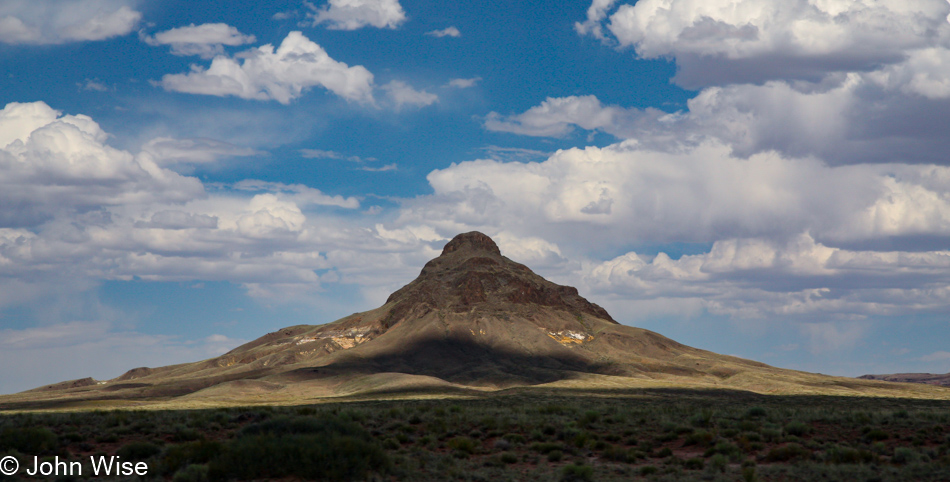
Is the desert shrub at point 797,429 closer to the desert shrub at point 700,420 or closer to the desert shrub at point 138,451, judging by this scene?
the desert shrub at point 700,420

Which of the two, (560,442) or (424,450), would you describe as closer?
(424,450)

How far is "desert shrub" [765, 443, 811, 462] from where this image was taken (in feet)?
92.1

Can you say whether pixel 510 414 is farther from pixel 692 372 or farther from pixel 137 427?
pixel 692 372

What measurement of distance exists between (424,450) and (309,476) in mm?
7108

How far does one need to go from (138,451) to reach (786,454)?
24564 millimetres

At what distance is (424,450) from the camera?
99.7ft

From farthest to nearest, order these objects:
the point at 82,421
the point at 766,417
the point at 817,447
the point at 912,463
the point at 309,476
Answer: the point at 766,417 < the point at 82,421 < the point at 817,447 < the point at 912,463 < the point at 309,476

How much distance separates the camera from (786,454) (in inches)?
1115

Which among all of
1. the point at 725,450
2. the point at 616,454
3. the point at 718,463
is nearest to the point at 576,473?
the point at 616,454

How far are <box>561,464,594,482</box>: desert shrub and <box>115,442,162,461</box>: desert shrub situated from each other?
15.6m

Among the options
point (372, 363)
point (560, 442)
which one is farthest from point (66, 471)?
point (372, 363)

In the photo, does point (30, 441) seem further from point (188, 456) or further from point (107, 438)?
point (188, 456)

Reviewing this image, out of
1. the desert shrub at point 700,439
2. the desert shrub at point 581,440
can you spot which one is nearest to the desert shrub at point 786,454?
the desert shrub at point 700,439

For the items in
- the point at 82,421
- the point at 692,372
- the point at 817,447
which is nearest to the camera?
the point at 817,447
